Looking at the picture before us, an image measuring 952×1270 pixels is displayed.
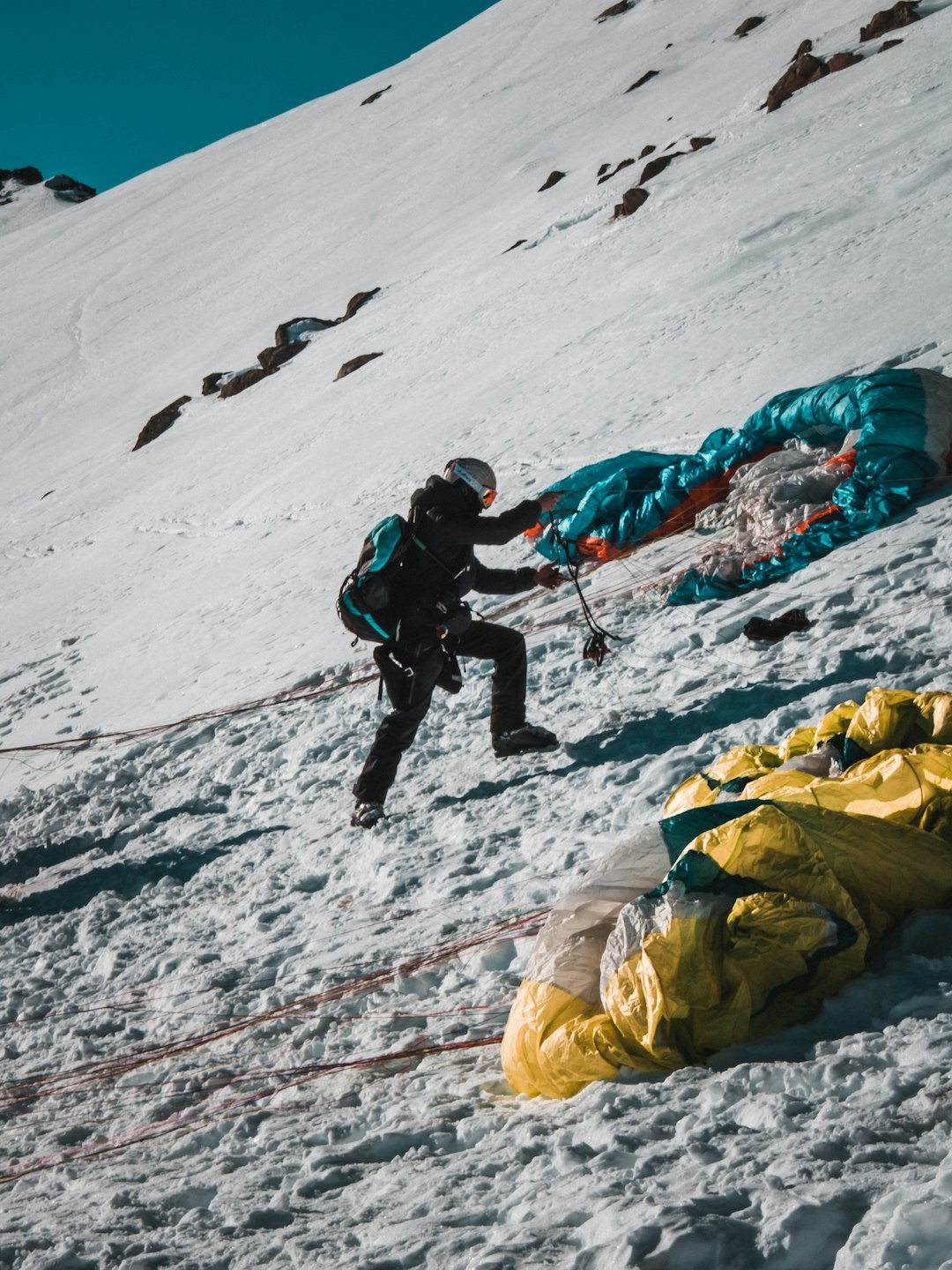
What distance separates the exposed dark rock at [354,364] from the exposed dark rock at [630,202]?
4527 millimetres

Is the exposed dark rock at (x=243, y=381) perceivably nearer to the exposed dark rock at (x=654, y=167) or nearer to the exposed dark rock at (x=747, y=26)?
the exposed dark rock at (x=654, y=167)

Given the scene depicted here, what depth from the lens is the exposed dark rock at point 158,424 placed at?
21.5 meters

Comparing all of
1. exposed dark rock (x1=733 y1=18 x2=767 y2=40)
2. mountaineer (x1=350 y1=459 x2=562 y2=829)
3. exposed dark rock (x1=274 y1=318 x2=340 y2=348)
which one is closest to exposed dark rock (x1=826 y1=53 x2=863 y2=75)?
exposed dark rock (x1=733 y1=18 x2=767 y2=40)

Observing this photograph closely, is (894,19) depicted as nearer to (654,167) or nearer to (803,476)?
(654,167)

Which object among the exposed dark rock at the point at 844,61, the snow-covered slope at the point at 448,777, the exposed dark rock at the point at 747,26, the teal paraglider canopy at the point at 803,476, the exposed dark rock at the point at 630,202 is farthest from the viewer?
the exposed dark rock at the point at 747,26

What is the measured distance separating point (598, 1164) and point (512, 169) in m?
29.1

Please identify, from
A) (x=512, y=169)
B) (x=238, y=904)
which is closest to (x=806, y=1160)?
(x=238, y=904)

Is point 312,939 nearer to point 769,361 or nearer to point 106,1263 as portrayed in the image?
point 106,1263

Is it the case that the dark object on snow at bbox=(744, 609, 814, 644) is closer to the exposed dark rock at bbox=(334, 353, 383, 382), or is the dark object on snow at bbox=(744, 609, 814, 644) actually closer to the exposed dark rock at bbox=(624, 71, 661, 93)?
the exposed dark rock at bbox=(334, 353, 383, 382)

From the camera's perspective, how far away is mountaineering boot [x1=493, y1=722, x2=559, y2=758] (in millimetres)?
5609

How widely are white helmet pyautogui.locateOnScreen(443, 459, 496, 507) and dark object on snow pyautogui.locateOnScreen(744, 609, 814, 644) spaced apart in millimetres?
1595

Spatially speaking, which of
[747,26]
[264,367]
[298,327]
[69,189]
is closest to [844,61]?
[747,26]

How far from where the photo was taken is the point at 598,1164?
224 cm

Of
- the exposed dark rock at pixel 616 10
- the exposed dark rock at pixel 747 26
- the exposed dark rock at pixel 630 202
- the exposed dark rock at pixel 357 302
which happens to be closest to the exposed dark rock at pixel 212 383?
the exposed dark rock at pixel 357 302
